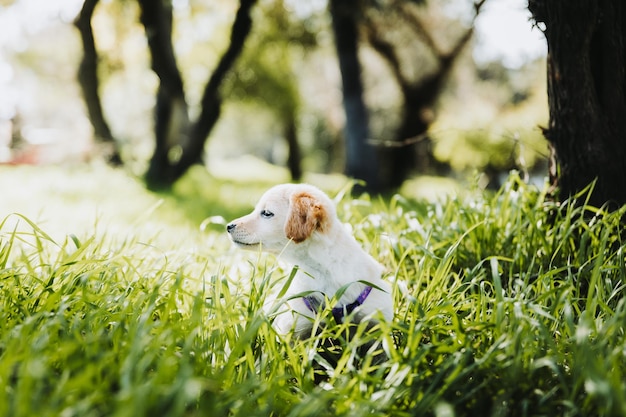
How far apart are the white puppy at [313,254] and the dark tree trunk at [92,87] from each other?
36.7 feet

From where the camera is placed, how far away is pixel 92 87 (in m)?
14.0

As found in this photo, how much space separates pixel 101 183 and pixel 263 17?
7661mm

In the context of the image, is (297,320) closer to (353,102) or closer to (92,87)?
(353,102)

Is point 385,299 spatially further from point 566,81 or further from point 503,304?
point 566,81

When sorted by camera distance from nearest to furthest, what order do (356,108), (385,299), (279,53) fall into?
1. (385,299)
2. (356,108)
3. (279,53)

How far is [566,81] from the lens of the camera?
3438 mm

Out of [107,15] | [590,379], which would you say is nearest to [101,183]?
[107,15]

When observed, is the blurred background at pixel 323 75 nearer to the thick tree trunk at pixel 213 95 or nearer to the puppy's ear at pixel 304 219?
the thick tree trunk at pixel 213 95

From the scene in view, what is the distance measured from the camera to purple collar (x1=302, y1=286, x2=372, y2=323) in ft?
8.34

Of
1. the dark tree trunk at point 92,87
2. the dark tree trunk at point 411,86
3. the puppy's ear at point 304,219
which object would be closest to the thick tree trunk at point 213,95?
the dark tree trunk at point 92,87

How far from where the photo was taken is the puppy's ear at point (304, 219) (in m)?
2.60

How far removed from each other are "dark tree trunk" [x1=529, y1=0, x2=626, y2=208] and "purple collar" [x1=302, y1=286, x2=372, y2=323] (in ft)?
6.18

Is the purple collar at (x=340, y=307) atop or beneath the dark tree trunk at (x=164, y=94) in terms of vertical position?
beneath

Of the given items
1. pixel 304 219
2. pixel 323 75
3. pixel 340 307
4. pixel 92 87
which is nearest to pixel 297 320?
pixel 340 307
